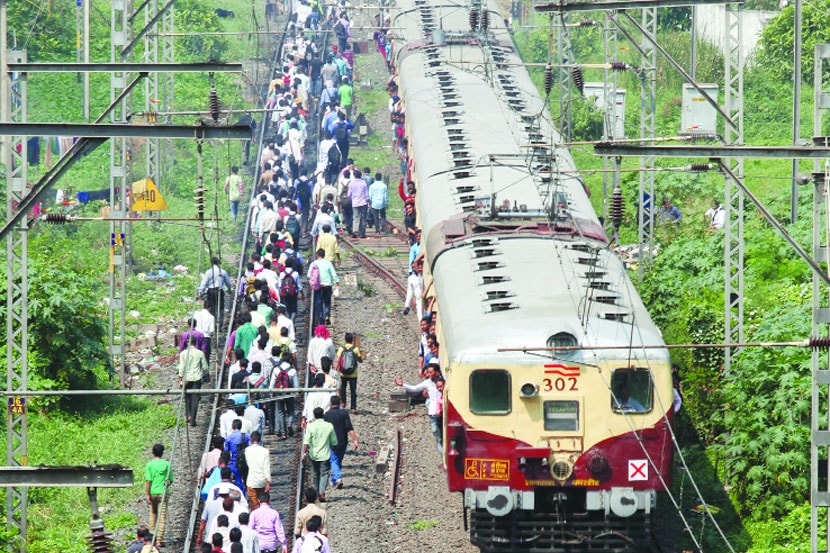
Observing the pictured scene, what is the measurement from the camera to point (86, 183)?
34.7m

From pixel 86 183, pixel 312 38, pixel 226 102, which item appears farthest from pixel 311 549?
pixel 312 38

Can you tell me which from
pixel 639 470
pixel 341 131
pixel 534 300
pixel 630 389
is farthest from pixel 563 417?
pixel 341 131

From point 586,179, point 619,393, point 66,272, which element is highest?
point 586,179

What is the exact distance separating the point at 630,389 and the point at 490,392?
52.2 inches

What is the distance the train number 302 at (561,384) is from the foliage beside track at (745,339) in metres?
2.85

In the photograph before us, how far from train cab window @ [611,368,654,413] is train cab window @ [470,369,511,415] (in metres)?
1.02

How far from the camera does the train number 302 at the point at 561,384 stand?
54.6 ft

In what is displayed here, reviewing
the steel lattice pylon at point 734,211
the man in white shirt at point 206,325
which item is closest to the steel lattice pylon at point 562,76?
the steel lattice pylon at point 734,211

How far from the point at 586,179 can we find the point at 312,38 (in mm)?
11985

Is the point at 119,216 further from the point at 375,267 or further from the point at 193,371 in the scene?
the point at 375,267

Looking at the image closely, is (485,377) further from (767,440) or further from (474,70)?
(474,70)

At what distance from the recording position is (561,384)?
1666cm

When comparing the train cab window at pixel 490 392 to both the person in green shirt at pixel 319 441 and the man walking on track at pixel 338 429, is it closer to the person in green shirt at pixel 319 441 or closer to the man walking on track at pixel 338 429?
the person in green shirt at pixel 319 441

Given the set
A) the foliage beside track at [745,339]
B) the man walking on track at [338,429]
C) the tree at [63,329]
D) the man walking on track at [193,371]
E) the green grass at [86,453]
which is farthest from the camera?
the tree at [63,329]
